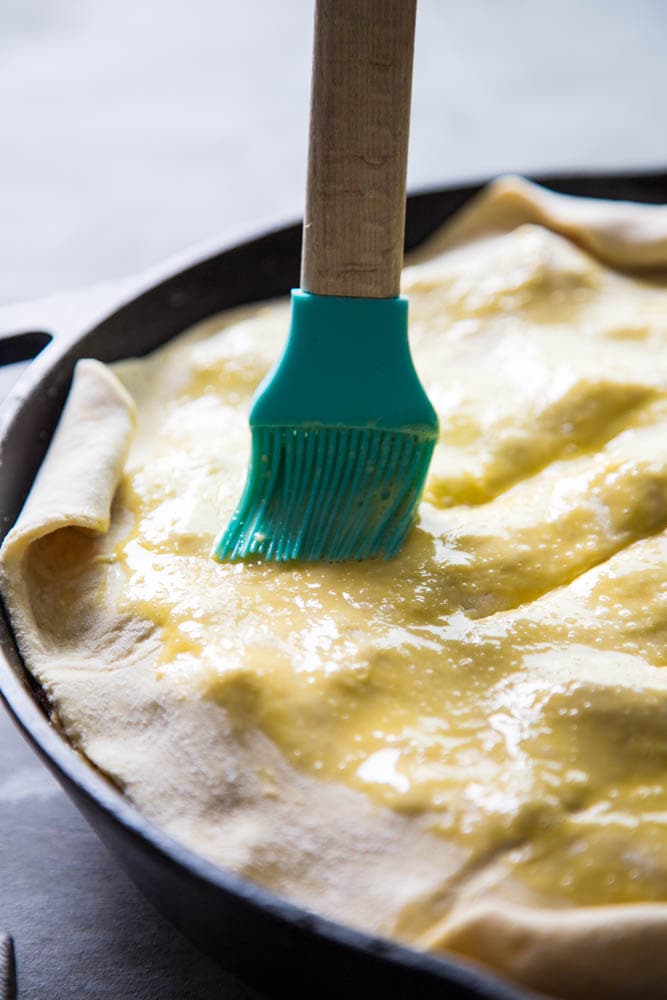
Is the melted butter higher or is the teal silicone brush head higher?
the teal silicone brush head

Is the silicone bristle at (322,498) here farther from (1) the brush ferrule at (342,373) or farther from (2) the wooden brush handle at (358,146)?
(2) the wooden brush handle at (358,146)

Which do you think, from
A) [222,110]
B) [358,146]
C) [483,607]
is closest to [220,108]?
[222,110]

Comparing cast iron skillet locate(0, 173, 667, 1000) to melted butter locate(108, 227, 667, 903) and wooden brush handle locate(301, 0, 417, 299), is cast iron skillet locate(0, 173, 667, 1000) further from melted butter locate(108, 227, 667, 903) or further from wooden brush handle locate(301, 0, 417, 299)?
wooden brush handle locate(301, 0, 417, 299)

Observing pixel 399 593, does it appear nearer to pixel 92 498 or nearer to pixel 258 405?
pixel 258 405

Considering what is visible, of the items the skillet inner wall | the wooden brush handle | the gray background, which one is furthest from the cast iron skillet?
the gray background

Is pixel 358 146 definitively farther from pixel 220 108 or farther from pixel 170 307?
pixel 220 108
